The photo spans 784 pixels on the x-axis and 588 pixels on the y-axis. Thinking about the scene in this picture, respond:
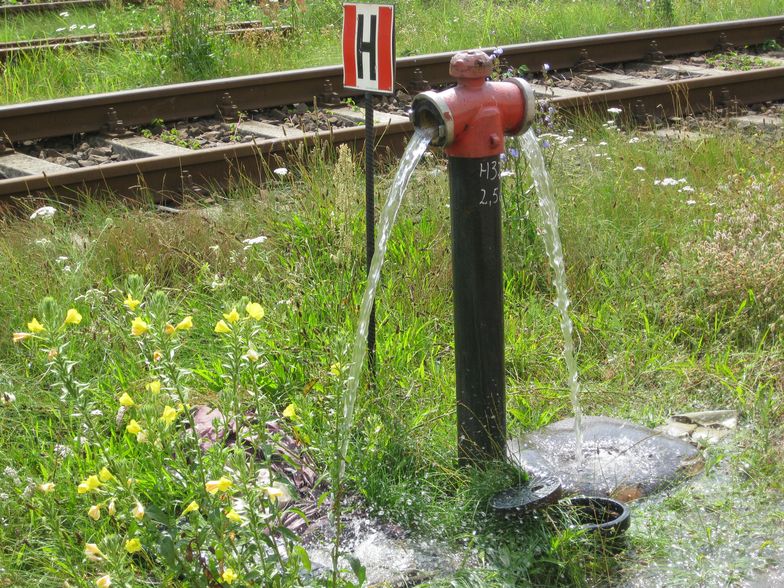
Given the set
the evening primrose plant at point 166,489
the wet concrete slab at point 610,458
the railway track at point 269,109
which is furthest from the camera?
the railway track at point 269,109

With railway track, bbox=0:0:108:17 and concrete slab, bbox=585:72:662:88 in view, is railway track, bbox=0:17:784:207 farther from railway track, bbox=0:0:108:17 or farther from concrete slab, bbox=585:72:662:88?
railway track, bbox=0:0:108:17

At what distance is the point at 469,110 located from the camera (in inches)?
121

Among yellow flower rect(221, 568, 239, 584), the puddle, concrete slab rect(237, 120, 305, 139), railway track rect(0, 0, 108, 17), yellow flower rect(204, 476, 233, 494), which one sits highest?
railway track rect(0, 0, 108, 17)

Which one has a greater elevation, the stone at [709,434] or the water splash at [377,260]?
the water splash at [377,260]

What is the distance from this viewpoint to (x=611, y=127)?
24.1 feet

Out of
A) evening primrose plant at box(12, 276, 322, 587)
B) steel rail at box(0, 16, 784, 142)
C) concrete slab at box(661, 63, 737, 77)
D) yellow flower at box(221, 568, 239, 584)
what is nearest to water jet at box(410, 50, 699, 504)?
evening primrose plant at box(12, 276, 322, 587)

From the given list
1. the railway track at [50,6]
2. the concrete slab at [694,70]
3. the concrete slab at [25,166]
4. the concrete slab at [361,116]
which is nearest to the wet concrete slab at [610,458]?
the concrete slab at [25,166]

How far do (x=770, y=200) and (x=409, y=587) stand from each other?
3078 millimetres

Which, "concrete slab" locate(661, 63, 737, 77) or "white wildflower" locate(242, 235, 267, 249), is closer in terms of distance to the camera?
"white wildflower" locate(242, 235, 267, 249)

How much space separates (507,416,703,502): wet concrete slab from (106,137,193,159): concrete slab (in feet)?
12.8

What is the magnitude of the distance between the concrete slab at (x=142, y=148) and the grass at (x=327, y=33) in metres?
1.42

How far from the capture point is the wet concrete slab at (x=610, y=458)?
3473 millimetres

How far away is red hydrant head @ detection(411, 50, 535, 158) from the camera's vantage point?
3049mm

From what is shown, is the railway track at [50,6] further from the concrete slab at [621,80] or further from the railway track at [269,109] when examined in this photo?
the concrete slab at [621,80]
